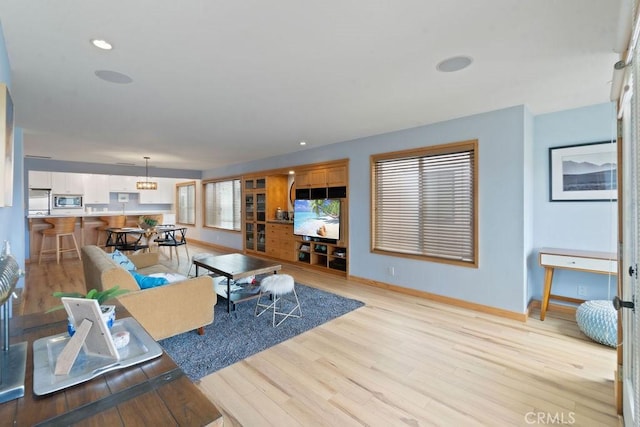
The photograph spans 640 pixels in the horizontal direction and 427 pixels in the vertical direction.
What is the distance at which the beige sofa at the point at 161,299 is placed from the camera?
239 centimetres

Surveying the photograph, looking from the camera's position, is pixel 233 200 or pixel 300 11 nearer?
pixel 300 11

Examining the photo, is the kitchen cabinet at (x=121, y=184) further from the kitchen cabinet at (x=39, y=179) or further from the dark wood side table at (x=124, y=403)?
the dark wood side table at (x=124, y=403)

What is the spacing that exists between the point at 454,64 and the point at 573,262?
2436mm

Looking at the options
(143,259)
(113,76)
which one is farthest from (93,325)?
(143,259)

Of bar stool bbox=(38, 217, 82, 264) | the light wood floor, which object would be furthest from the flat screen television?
bar stool bbox=(38, 217, 82, 264)

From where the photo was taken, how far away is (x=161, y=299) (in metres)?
2.56

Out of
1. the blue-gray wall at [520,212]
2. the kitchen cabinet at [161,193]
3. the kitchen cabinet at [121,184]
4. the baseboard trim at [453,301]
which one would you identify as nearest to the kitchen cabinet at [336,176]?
the blue-gray wall at [520,212]

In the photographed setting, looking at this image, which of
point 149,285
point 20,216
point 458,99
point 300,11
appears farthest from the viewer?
point 20,216

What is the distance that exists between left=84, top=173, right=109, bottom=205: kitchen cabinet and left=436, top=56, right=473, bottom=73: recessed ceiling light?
1008 centimetres

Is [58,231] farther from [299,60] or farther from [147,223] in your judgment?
[299,60]

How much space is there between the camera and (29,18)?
1.68 metres

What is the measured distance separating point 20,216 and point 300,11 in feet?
16.2

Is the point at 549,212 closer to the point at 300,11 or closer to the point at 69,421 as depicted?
the point at 300,11

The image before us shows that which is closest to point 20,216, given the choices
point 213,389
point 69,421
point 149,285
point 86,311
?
point 149,285
